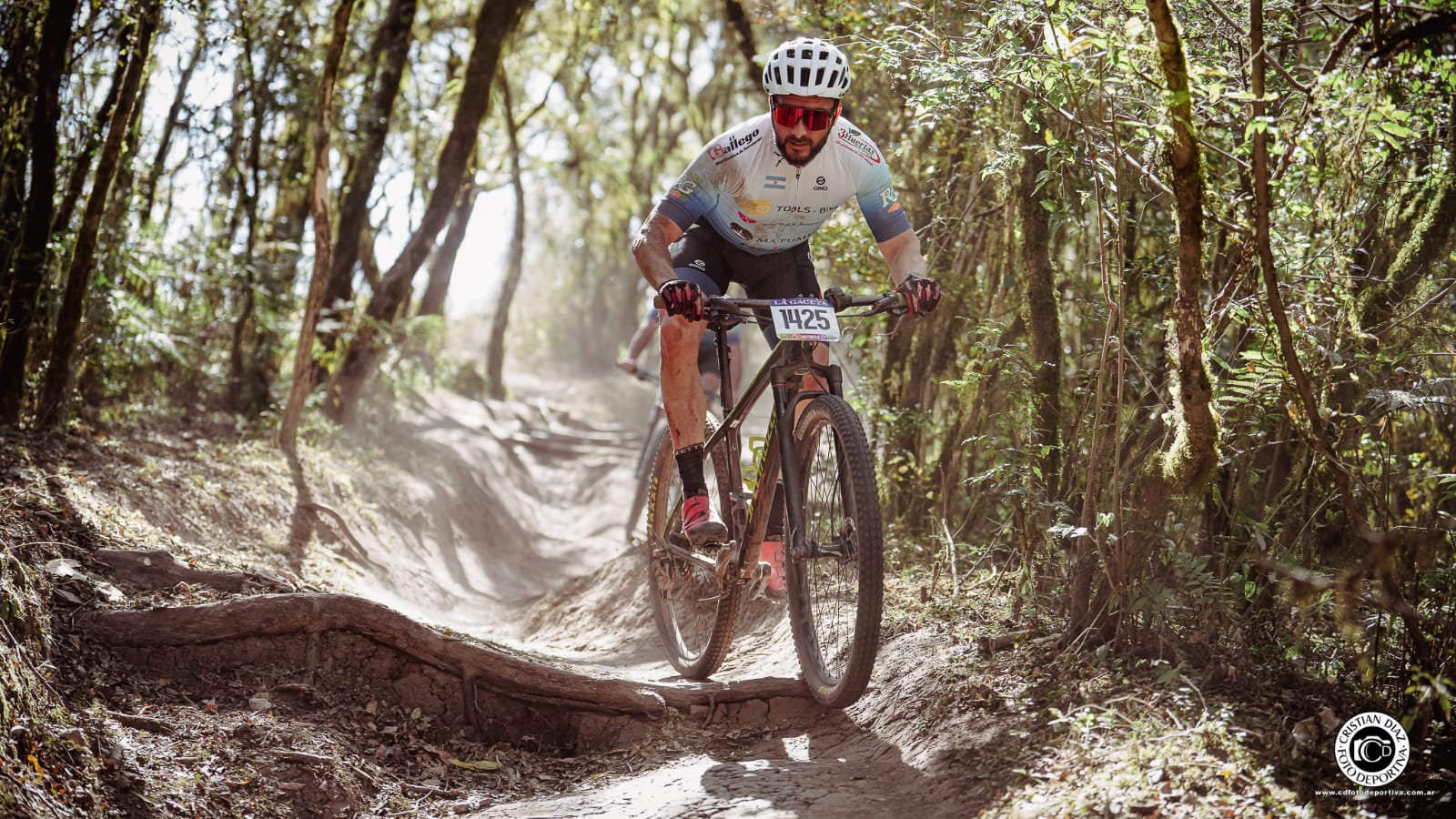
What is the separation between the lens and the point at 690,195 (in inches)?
177

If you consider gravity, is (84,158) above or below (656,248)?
above

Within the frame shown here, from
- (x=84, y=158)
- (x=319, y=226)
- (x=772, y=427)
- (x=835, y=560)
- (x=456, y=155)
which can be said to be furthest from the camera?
(x=456, y=155)

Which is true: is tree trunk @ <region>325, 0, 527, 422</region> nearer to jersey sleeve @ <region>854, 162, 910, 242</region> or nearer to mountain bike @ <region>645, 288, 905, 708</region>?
mountain bike @ <region>645, 288, 905, 708</region>

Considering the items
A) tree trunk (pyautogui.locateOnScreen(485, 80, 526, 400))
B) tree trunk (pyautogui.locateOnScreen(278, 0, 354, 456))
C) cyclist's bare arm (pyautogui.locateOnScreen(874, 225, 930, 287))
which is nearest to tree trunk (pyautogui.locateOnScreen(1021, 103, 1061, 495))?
cyclist's bare arm (pyautogui.locateOnScreen(874, 225, 930, 287))

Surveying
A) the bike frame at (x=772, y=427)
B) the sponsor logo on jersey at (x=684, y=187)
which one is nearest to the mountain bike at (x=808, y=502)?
the bike frame at (x=772, y=427)

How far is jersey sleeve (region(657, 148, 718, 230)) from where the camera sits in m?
4.47

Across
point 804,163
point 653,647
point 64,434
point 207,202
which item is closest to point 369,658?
point 653,647

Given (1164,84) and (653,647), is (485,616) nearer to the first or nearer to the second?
(653,647)

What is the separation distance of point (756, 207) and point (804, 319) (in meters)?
0.77

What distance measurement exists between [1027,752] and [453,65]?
1406 centimetres

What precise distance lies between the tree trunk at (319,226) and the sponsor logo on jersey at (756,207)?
5009 millimetres

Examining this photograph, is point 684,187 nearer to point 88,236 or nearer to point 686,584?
point 686,584

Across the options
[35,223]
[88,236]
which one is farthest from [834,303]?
[35,223]

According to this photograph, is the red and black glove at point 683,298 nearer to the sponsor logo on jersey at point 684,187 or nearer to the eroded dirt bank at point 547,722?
the sponsor logo on jersey at point 684,187
